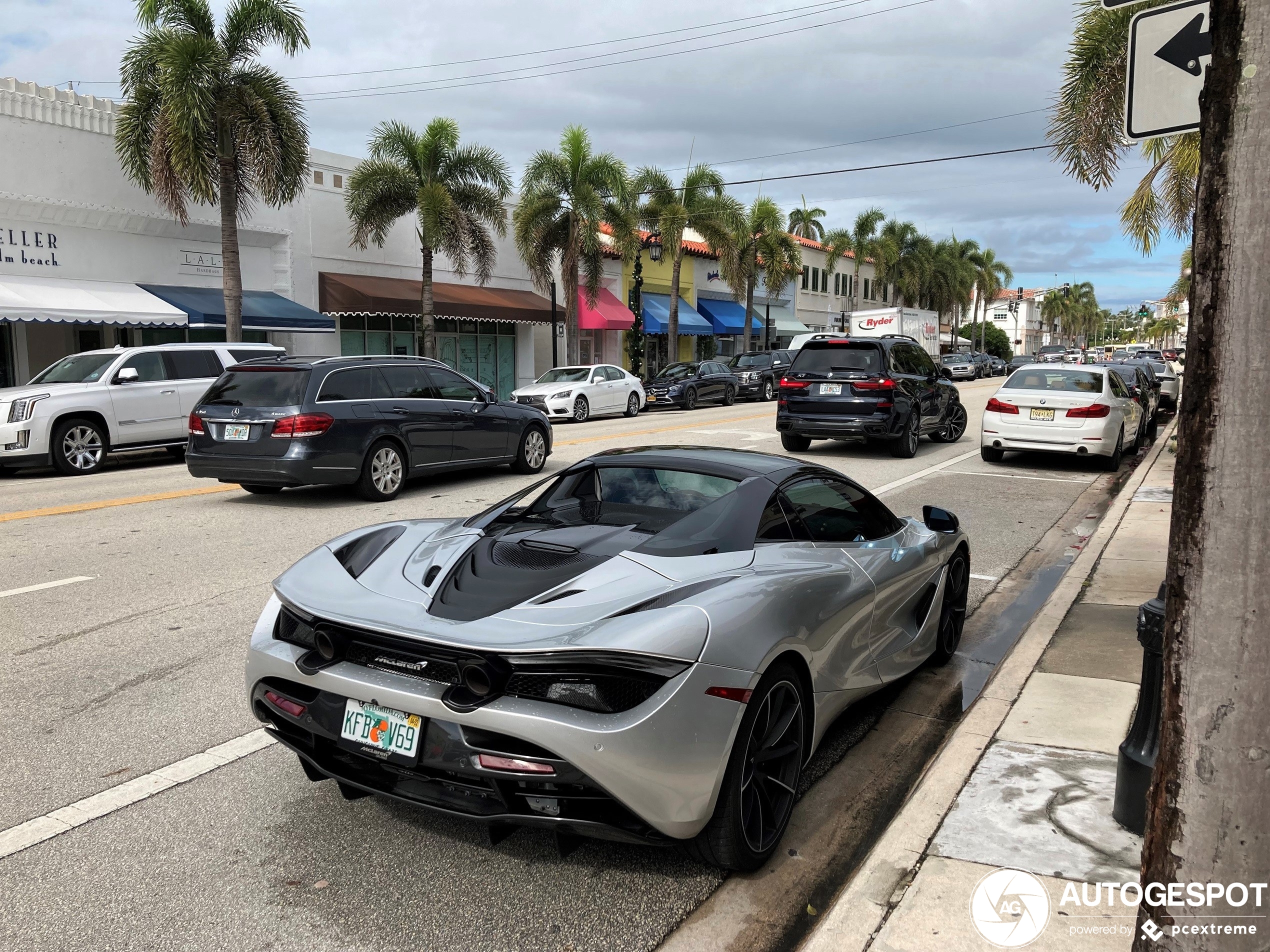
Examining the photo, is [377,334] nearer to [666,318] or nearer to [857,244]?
[666,318]

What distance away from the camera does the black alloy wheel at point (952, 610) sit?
5.91 m

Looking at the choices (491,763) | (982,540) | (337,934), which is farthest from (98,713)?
(982,540)

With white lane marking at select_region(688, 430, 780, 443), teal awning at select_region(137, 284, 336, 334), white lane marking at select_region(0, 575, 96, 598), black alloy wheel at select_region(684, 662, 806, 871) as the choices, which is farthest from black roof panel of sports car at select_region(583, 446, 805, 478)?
teal awning at select_region(137, 284, 336, 334)

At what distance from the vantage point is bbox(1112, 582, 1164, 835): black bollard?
369cm

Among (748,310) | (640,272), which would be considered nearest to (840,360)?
(640,272)

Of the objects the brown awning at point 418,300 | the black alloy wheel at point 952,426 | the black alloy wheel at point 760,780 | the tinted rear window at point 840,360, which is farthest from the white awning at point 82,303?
the black alloy wheel at point 760,780

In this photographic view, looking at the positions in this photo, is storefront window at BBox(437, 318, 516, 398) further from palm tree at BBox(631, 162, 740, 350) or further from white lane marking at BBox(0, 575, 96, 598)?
white lane marking at BBox(0, 575, 96, 598)

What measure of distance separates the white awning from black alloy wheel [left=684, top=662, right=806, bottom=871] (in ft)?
64.0

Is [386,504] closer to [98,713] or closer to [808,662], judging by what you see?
[98,713]

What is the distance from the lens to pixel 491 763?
3.10 metres

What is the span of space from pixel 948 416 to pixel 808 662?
51.7 feet

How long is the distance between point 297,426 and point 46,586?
368cm

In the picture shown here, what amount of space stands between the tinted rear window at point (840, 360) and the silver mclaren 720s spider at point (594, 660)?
11.7 metres

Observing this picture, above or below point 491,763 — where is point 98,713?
below
